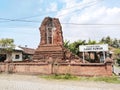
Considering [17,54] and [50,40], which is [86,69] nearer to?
[50,40]

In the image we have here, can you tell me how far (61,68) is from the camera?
76.1 ft

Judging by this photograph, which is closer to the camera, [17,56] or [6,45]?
[6,45]

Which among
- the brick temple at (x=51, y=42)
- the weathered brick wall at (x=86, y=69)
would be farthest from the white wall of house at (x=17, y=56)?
the weathered brick wall at (x=86, y=69)

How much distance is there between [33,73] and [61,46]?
19.8ft

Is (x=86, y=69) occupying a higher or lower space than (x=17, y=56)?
lower

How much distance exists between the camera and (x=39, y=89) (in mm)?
13547

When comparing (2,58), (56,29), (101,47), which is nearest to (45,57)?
(56,29)

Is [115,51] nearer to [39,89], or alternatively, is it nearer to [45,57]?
[45,57]

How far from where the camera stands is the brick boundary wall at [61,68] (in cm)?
2069

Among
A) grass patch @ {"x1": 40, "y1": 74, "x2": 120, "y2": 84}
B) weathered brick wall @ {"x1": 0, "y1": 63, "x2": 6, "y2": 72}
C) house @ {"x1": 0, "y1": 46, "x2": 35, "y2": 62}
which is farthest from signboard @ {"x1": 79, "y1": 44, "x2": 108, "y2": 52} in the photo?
house @ {"x1": 0, "y1": 46, "x2": 35, "y2": 62}

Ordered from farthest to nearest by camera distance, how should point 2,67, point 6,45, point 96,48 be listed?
point 6,45, point 2,67, point 96,48

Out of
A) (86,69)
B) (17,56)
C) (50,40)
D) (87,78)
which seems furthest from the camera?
(17,56)

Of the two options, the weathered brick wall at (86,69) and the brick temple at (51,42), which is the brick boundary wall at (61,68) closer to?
the weathered brick wall at (86,69)

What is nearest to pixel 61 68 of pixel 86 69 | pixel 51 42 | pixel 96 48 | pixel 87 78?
pixel 86 69
